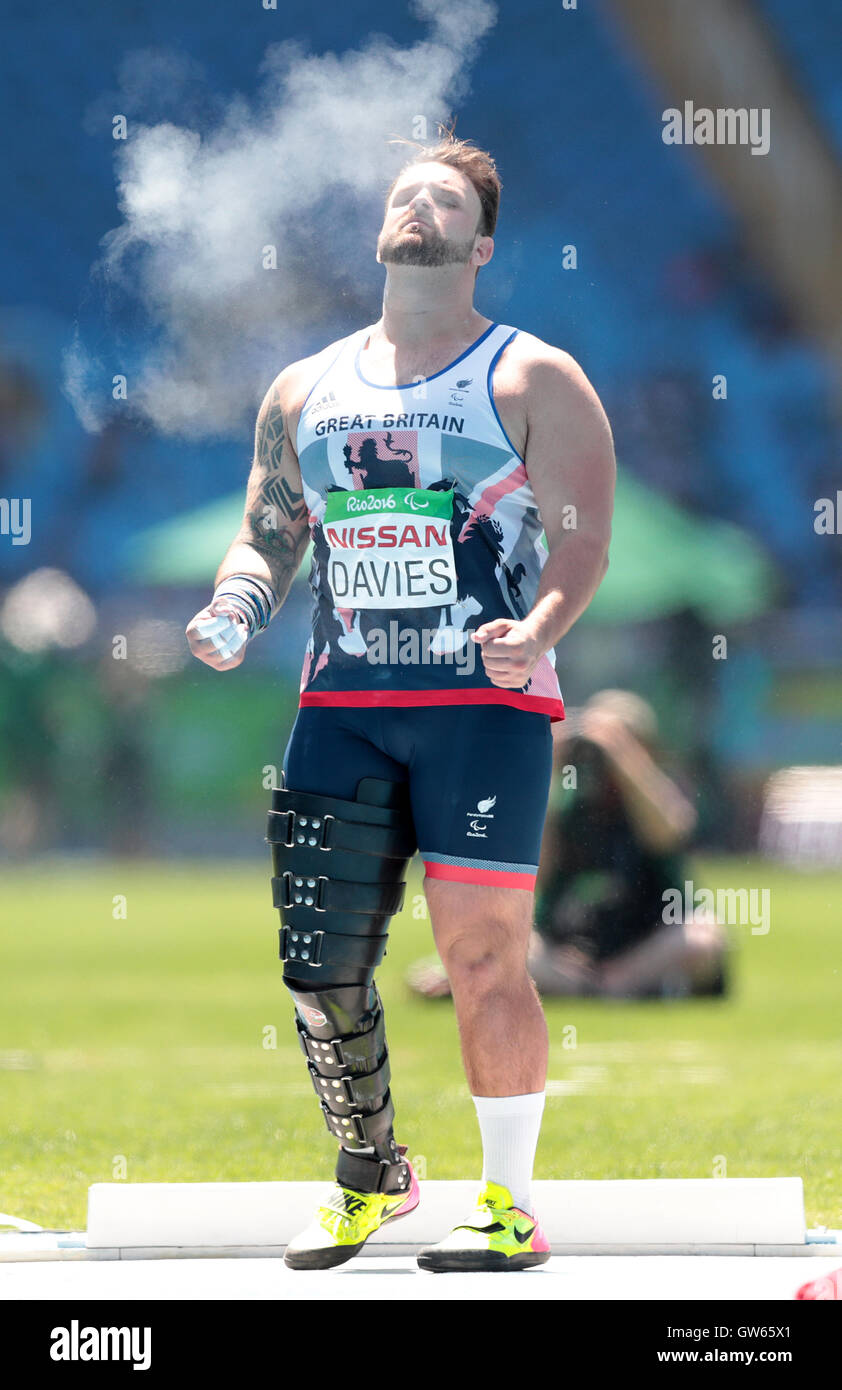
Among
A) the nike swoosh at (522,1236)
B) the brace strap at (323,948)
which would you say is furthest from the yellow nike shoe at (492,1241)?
the brace strap at (323,948)

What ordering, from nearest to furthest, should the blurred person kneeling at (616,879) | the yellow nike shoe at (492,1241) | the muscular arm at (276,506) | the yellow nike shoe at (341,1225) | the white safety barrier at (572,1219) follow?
the yellow nike shoe at (492,1241)
the yellow nike shoe at (341,1225)
the white safety barrier at (572,1219)
the muscular arm at (276,506)
the blurred person kneeling at (616,879)

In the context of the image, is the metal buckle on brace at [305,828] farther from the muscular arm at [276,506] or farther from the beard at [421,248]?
the beard at [421,248]

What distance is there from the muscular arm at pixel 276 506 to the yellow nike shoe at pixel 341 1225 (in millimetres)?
983

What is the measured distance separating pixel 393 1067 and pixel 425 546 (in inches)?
112

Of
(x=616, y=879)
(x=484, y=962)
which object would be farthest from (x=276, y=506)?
(x=616, y=879)

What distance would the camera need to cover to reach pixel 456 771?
2570mm

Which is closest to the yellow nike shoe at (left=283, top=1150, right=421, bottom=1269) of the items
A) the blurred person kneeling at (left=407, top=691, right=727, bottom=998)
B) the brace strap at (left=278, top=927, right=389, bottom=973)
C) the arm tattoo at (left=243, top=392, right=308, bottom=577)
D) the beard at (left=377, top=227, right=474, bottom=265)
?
the brace strap at (left=278, top=927, right=389, bottom=973)

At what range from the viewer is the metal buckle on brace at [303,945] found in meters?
2.57

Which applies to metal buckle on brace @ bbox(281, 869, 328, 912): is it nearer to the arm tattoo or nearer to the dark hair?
the arm tattoo

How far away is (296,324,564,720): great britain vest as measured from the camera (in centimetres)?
261

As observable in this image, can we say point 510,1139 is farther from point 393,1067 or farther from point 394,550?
point 393,1067

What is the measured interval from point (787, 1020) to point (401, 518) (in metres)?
4.25
